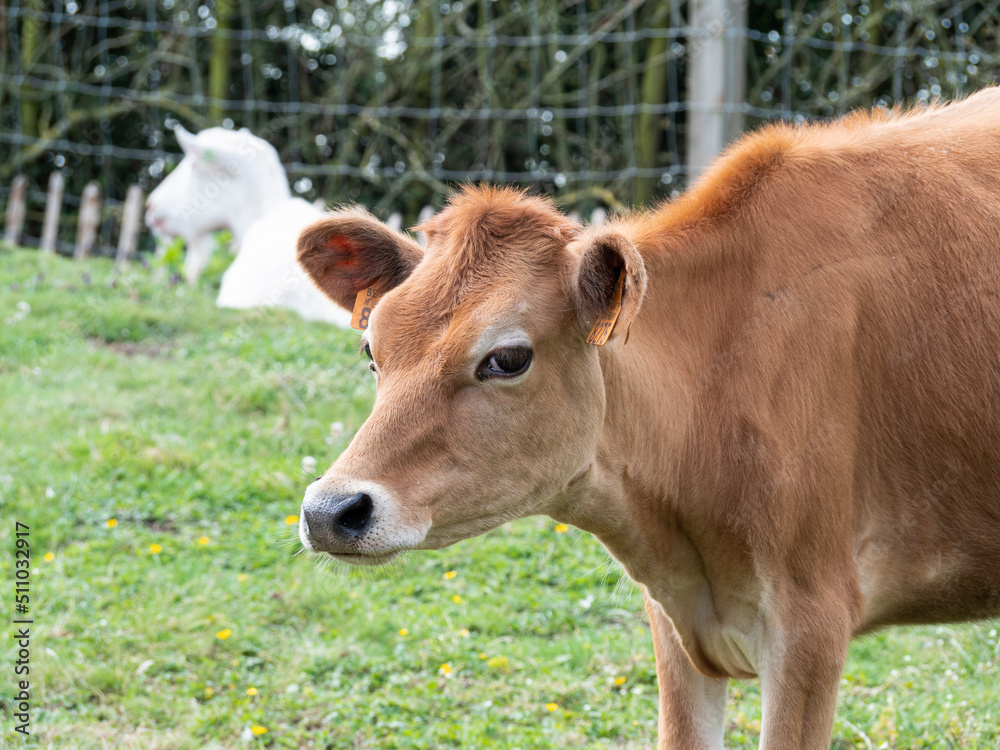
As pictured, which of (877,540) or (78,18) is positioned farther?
(78,18)

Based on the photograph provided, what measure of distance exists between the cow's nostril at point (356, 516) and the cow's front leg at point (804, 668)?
3.70 feet

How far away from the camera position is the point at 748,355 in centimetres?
285

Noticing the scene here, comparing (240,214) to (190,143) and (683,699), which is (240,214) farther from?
(683,699)

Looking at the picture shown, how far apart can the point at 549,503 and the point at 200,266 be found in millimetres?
8064

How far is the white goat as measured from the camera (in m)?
8.67

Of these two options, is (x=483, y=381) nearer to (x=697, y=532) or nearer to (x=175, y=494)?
(x=697, y=532)

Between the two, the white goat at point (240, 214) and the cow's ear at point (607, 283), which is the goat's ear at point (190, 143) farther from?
the cow's ear at point (607, 283)

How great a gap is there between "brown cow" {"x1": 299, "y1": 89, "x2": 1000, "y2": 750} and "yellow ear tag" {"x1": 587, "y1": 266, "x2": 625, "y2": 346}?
0.02m

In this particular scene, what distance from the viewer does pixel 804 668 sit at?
8.84ft

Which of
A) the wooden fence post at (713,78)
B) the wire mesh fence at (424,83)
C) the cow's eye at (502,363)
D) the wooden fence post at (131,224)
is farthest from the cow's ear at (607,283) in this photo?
the wooden fence post at (131,224)

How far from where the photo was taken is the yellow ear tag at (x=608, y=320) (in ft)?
8.32

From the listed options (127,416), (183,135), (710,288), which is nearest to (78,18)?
(183,135)

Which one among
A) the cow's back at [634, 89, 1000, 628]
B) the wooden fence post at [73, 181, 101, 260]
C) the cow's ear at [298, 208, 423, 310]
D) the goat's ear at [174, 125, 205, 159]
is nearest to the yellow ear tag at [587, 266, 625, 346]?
the cow's back at [634, 89, 1000, 628]

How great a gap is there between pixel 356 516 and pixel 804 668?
1.24 meters
